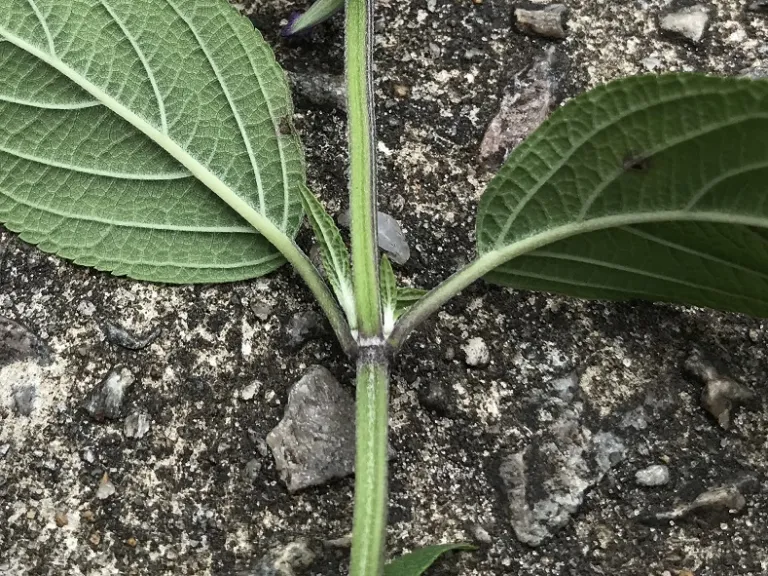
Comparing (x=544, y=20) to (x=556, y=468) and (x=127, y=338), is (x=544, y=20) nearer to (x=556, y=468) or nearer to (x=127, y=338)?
(x=556, y=468)

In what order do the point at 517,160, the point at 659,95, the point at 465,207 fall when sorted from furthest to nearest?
1. the point at 465,207
2. the point at 517,160
3. the point at 659,95

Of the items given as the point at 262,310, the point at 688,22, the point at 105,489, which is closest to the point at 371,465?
the point at 262,310

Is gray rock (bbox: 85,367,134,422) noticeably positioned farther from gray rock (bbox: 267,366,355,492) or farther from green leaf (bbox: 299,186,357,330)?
green leaf (bbox: 299,186,357,330)

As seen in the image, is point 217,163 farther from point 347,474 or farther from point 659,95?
point 659,95

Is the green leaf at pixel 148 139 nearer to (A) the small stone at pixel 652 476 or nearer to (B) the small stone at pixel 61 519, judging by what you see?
(B) the small stone at pixel 61 519

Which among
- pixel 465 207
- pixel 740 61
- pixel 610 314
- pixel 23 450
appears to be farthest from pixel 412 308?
pixel 740 61

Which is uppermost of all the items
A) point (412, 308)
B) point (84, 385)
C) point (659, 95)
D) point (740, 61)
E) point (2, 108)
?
point (740, 61)

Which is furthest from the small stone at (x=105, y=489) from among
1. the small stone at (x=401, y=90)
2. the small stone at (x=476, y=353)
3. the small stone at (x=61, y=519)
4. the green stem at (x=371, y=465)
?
the small stone at (x=401, y=90)
